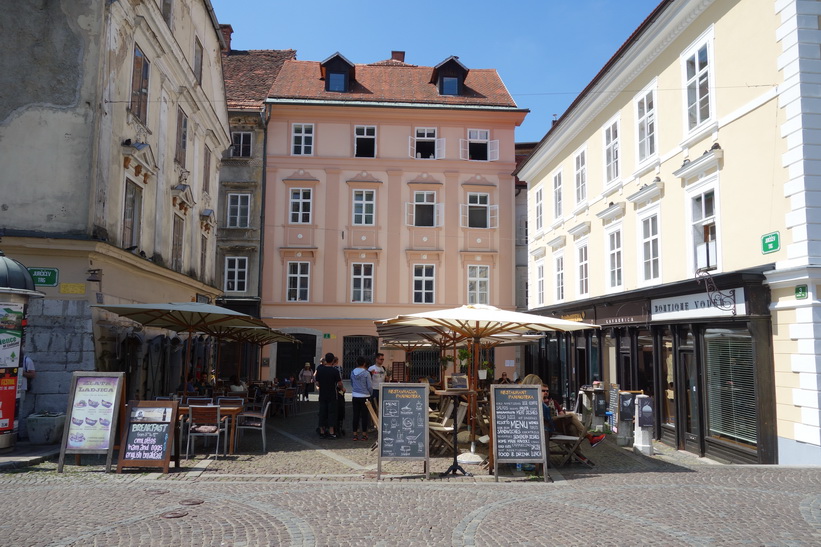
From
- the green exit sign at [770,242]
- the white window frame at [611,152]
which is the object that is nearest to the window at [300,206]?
the white window frame at [611,152]

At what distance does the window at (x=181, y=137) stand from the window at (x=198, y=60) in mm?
1932

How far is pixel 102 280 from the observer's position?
1325 cm

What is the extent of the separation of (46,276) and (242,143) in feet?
63.3

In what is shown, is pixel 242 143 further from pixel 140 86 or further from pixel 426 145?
pixel 140 86

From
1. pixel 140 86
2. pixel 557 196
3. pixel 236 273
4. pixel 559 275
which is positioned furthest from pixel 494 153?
pixel 140 86

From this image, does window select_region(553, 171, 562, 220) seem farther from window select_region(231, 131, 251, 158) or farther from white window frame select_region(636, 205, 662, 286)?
window select_region(231, 131, 251, 158)

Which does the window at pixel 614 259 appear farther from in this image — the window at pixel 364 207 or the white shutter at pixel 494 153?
the window at pixel 364 207

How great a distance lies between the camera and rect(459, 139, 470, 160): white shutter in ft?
101

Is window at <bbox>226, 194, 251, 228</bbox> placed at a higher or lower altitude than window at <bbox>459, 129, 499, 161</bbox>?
lower

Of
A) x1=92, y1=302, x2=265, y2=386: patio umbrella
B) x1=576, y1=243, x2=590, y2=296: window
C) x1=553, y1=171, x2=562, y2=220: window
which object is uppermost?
x1=553, y1=171, x2=562, y2=220: window

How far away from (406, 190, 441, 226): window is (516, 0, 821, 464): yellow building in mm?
11646

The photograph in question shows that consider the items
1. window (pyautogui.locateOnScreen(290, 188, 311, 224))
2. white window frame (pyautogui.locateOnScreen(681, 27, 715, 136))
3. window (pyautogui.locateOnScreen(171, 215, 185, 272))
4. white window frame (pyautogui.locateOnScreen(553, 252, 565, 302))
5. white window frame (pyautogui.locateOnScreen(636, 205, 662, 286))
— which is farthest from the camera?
window (pyautogui.locateOnScreen(290, 188, 311, 224))

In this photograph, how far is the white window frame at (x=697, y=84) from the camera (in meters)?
12.9

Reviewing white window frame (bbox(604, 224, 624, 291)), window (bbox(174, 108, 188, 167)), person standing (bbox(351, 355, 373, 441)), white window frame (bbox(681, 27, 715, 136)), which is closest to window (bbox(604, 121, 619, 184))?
white window frame (bbox(604, 224, 624, 291))
